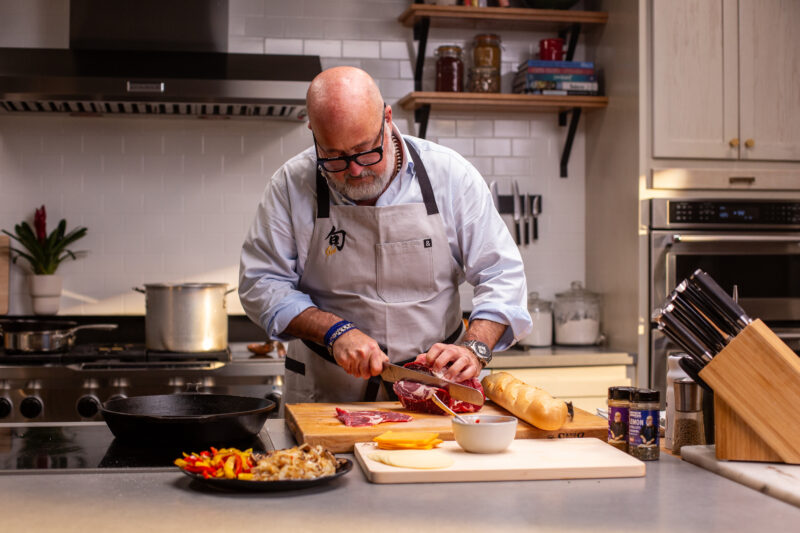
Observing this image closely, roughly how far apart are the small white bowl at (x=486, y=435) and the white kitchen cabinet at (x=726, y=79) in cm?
260

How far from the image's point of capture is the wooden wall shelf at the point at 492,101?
411 centimetres

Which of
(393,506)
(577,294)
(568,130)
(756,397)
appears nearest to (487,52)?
(568,130)

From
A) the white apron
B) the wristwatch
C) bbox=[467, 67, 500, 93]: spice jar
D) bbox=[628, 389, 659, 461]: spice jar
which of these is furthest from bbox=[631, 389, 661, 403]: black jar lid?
bbox=[467, 67, 500, 93]: spice jar

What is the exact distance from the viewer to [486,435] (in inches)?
63.8

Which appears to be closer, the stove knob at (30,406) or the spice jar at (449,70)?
the stove knob at (30,406)

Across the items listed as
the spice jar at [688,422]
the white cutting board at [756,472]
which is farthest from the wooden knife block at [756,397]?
the spice jar at [688,422]

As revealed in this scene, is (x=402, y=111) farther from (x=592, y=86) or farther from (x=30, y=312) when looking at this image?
(x=30, y=312)

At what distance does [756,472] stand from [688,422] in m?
0.24

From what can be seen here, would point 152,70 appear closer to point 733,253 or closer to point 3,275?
point 3,275

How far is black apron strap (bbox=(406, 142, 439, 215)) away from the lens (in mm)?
2434

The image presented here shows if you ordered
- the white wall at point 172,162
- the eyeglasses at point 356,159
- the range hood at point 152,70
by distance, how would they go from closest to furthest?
the eyeglasses at point 356,159
the range hood at point 152,70
the white wall at point 172,162

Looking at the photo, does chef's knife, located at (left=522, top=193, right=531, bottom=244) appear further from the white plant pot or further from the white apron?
the white plant pot

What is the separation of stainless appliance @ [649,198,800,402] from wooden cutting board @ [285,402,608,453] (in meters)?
2.03

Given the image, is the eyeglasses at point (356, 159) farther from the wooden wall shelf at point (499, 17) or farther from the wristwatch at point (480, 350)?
the wooden wall shelf at point (499, 17)
